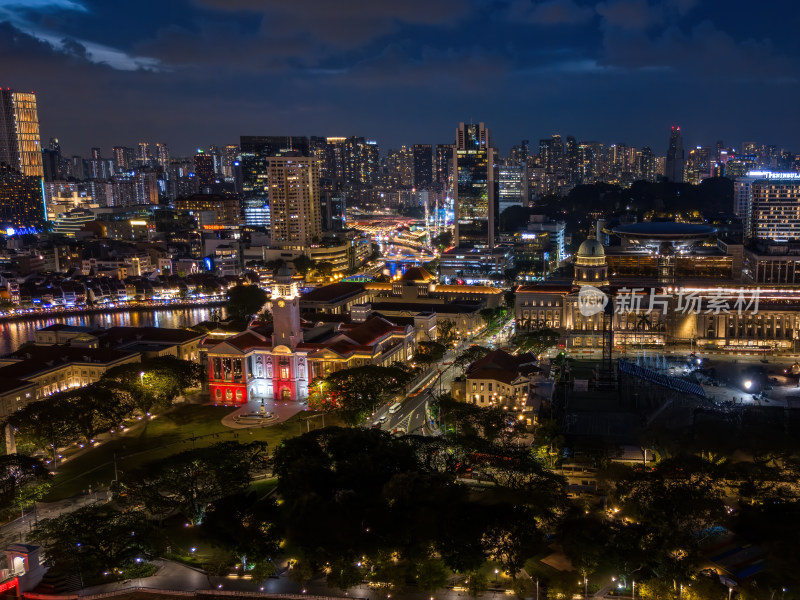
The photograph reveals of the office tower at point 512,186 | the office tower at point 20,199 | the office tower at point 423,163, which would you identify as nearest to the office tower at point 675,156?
the office tower at point 512,186

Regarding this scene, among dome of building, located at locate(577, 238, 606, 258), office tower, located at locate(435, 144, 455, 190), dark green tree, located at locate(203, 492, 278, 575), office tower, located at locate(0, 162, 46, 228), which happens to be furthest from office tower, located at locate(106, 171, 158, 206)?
dark green tree, located at locate(203, 492, 278, 575)

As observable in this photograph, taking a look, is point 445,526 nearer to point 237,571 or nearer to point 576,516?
point 576,516

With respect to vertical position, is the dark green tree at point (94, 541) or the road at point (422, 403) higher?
the dark green tree at point (94, 541)

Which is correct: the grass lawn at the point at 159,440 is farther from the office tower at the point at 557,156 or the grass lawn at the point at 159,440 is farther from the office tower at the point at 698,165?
the office tower at the point at 557,156

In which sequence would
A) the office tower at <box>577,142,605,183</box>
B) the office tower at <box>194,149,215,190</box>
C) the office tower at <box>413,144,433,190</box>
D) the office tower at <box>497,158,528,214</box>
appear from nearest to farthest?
the office tower at <box>497,158,528,214</box>
the office tower at <box>194,149,215,190</box>
the office tower at <box>577,142,605,183</box>
the office tower at <box>413,144,433,190</box>

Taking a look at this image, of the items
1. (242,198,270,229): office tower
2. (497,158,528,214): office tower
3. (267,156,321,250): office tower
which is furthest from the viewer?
(242,198,270,229): office tower

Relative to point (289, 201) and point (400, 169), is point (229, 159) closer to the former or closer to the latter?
point (400, 169)

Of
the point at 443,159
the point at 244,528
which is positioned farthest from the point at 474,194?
the point at 443,159

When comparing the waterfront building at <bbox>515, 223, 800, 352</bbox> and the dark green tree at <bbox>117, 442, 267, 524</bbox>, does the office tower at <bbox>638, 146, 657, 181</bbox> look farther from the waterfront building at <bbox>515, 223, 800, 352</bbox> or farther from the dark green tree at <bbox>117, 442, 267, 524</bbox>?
the dark green tree at <bbox>117, 442, 267, 524</bbox>
